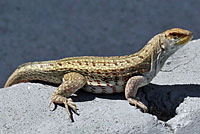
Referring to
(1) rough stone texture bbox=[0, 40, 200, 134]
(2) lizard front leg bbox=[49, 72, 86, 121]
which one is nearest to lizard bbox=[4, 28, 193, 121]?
(2) lizard front leg bbox=[49, 72, 86, 121]

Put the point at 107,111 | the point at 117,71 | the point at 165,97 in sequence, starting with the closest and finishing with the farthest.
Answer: the point at 107,111, the point at 117,71, the point at 165,97

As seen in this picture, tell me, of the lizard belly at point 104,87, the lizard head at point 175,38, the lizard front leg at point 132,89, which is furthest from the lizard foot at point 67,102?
the lizard head at point 175,38

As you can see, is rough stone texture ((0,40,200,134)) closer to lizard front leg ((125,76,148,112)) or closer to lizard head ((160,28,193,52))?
lizard front leg ((125,76,148,112))

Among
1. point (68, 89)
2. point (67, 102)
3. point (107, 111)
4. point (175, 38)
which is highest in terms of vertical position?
point (175, 38)

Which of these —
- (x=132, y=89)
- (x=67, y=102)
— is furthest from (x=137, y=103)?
(x=67, y=102)

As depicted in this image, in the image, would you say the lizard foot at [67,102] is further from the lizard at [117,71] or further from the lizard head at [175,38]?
the lizard head at [175,38]

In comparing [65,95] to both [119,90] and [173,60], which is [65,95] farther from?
[173,60]

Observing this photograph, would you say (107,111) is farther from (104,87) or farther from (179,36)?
(179,36)

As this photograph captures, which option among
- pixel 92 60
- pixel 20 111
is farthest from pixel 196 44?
pixel 20 111
